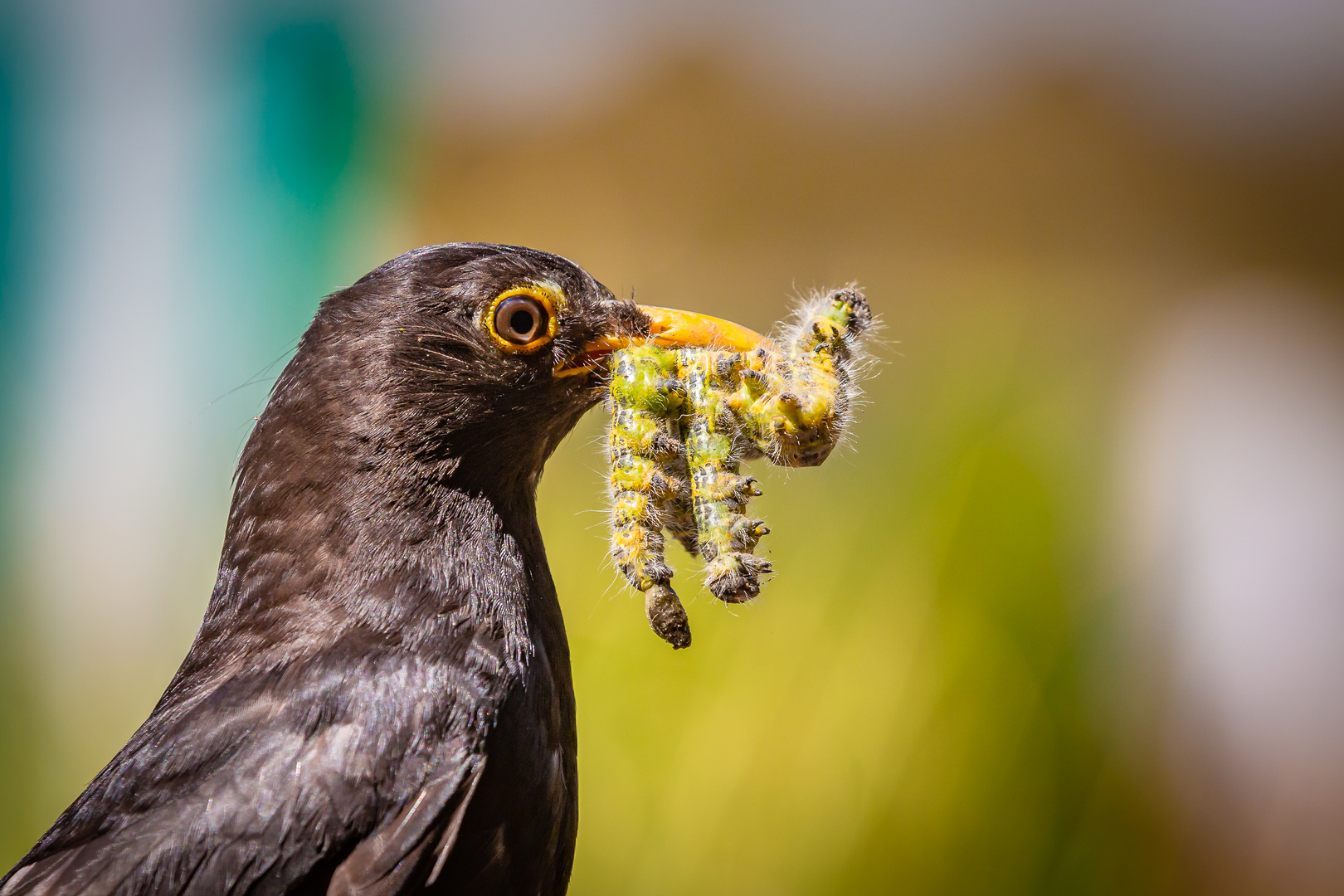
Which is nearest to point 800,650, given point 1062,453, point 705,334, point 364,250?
point 1062,453

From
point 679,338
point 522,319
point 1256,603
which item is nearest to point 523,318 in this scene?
point 522,319

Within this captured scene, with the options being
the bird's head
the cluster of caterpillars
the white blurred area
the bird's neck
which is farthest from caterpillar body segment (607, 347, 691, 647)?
the white blurred area

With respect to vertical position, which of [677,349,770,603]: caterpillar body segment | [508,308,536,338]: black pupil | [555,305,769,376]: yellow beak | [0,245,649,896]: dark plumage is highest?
[555,305,769,376]: yellow beak

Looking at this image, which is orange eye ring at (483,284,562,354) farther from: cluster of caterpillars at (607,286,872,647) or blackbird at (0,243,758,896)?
cluster of caterpillars at (607,286,872,647)

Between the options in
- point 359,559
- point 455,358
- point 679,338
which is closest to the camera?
point 359,559

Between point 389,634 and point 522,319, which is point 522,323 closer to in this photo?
point 522,319

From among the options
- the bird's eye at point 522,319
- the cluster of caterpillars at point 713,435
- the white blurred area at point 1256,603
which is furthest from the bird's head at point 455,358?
the white blurred area at point 1256,603

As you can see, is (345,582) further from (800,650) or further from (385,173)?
(385,173)
